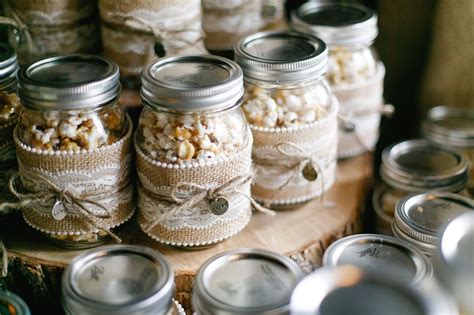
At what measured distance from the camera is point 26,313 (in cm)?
78

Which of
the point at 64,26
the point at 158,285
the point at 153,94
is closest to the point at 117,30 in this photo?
the point at 64,26

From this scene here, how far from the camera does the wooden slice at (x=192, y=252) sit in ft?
3.23

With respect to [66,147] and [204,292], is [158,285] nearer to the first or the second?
[204,292]

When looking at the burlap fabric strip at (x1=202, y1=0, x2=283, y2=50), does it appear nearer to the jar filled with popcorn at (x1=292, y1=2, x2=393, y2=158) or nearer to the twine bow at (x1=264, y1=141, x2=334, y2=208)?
the jar filled with popcorn at (x1=292, y1=2, x2=393, y2=158)

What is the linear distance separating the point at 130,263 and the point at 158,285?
7 cm

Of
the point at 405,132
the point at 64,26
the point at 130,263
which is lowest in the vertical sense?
the point at 405,132

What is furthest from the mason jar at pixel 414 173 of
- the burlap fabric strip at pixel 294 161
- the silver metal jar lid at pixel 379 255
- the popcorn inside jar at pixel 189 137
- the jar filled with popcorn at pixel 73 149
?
the jar filled with popcorn at pixel 73 149

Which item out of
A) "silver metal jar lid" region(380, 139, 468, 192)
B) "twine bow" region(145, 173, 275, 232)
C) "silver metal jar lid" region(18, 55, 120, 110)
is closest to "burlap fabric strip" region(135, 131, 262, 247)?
"twine bow" region(145, 173, 275, 232)

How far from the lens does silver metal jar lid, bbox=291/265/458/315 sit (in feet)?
2.29

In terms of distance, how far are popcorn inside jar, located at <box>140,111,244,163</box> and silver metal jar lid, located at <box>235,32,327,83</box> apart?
11cm

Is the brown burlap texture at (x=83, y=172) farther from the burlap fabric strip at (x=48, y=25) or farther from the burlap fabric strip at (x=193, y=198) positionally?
the burlap fabric strip at (x=48, y=25)

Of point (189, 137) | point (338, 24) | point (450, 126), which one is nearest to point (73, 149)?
point (189, 137)

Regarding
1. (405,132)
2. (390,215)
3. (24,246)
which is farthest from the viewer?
(405,132)

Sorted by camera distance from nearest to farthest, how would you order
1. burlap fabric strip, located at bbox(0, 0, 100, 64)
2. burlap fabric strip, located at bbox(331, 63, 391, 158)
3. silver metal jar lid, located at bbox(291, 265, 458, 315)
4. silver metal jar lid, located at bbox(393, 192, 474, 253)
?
silver metal jar lid, located at bbox(291, 265, 458, 315) < silver metal jar lid, located at bbox(393, 192, 474, 253) < burlap fabric strip, located at bbox(0, 0, 100, 64) < burlap fabric strip, located at bbox(331, 63, 391, 158)
